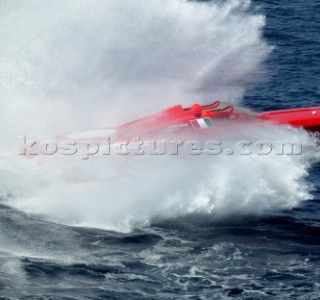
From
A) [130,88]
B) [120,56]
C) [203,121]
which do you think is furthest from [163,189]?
[120,56]

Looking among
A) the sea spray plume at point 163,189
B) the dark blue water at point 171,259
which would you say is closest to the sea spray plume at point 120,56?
the sea spray plume at point 163,189

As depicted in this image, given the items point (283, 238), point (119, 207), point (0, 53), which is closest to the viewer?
point (283, 238)

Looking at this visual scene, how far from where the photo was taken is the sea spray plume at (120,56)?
31.3 meters

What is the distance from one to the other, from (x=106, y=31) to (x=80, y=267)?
744 inches

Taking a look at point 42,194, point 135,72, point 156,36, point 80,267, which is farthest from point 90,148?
point 156,36

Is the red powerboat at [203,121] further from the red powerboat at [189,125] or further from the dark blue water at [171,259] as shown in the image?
the dark blue water at [171,259]

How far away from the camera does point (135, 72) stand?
3456 cm

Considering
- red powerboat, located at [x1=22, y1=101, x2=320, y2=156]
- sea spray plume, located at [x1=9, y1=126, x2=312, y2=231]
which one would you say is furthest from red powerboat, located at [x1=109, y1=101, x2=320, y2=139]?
sea spray plume, located at [x1=9, y1=126, x2=312, y2=231]

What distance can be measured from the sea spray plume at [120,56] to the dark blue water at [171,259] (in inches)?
362

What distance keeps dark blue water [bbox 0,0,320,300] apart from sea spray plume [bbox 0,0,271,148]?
920 centimetres

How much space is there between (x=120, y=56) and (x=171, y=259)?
17.4m

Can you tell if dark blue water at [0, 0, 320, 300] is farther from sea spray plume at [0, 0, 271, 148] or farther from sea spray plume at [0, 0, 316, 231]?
sea spray plume at [0, 0, 271, 148]

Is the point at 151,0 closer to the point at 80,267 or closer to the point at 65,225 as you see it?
the point at 65,225

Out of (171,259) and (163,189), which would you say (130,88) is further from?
(171,259)
